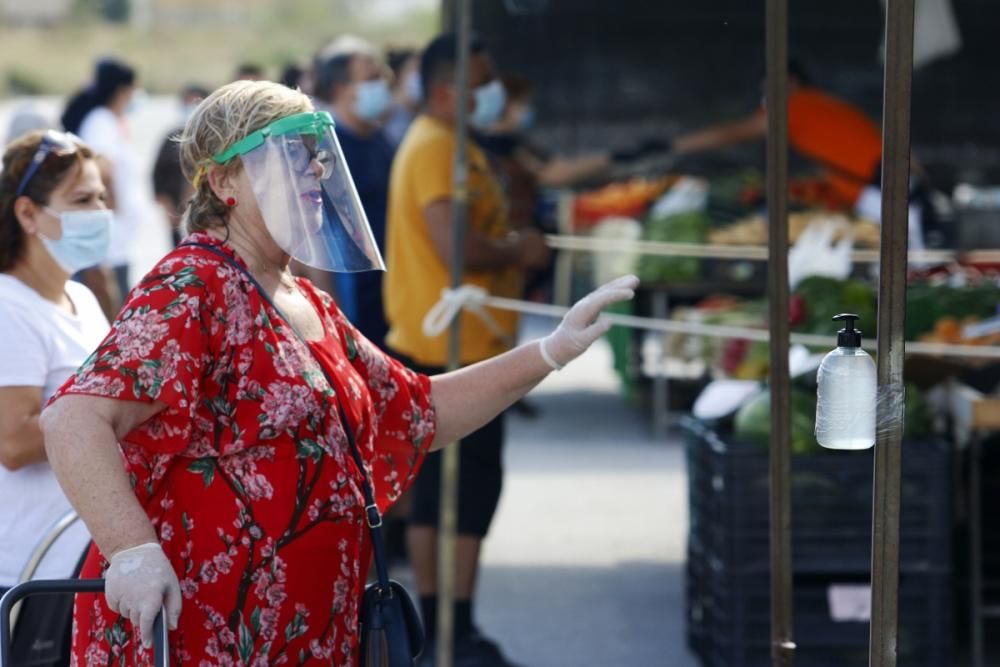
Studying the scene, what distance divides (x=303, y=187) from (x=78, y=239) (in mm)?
1049

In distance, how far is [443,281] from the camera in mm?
5117

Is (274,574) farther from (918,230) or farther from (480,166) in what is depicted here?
(918,230)

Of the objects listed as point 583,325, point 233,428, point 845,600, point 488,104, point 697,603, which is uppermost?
point 488,104

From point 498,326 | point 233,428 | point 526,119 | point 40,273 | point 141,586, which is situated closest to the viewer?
point 141,586

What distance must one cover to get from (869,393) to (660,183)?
8.82 m

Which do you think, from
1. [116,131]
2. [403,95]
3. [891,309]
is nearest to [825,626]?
[891,309]

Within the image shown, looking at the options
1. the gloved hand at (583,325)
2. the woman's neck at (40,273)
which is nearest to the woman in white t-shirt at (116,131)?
the woman's neck at (40,273)

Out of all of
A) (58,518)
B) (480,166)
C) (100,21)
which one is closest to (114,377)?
(58,518)

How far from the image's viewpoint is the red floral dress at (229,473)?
7.99 feet

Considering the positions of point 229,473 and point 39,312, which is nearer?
point 229,473

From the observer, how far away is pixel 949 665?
4.69 metres

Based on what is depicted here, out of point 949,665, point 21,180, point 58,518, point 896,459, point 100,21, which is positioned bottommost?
point 949,665

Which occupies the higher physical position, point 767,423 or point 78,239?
point 78,239

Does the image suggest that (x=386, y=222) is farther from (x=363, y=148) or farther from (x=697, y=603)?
(x=697, y=603)
